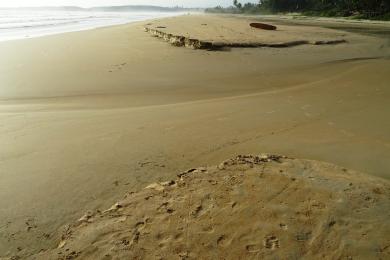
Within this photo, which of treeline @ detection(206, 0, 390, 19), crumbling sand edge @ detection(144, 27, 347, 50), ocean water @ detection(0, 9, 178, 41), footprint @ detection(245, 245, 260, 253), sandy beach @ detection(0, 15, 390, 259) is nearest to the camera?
footprint @ detection(245, 245, 260, 253)

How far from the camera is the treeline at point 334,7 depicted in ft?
123

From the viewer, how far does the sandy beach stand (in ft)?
10.7

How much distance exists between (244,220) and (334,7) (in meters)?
52.7

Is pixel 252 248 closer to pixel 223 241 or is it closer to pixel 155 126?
pixel 223 241

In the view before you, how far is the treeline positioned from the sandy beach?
32.5 meters

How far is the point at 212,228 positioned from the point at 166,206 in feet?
1.60

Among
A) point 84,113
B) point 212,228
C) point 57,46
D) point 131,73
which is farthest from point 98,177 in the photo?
point 57,46

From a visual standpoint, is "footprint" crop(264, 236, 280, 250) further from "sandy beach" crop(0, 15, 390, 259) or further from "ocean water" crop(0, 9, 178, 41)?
"ocean water" crop(0, 9, 178, 41)

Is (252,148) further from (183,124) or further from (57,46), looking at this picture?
(57,46)

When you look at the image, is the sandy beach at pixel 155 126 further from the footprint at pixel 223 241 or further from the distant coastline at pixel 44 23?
the distant coastline at pixel 44 23

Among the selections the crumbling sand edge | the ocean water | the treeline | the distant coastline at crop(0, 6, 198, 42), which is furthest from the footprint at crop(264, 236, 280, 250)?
the treeline

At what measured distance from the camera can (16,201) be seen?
317 centimetres

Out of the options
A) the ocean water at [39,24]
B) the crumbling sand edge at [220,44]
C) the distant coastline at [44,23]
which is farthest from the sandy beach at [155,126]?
the ocean water at [39,24]

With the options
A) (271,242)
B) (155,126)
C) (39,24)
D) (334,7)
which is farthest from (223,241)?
(334,7)
